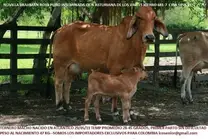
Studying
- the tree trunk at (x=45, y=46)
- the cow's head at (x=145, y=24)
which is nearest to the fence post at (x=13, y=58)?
the tree trunk at (x=45, y=46)

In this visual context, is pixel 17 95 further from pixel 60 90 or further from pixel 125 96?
pixel 125 96

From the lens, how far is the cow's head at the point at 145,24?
6364mm

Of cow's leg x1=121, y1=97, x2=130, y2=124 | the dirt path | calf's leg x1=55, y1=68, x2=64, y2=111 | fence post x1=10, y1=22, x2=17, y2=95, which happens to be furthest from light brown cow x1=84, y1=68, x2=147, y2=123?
fence post x1=10, y1=22, x2=17, y2=95

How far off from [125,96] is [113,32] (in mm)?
1280

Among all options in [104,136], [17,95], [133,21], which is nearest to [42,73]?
[17,95]

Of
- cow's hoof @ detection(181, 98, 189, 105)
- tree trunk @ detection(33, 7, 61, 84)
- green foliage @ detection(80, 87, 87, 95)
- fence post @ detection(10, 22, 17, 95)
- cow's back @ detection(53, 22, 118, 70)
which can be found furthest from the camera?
green foliage @ detection(80, 87, 87, 95)

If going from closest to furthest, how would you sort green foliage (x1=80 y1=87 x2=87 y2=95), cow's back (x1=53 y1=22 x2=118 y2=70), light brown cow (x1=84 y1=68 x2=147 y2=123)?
light brown cow (x1=84 y1=68 x2=147 y2=123), cow's back (x1=53 y1=22 x2=118 y2=70), green foliage (x1=80 y1=87 x2=87 y2=95)

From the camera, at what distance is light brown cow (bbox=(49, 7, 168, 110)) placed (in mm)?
6648

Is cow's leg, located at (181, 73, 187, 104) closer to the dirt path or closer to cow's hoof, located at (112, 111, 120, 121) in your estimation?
the dirt path

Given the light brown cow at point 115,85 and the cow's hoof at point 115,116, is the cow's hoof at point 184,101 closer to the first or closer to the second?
the cow's hoof at point 115,116

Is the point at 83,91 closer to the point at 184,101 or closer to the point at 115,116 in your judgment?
the point at 184,101

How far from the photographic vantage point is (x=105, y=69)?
280 inches

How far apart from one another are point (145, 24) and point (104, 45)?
914mm

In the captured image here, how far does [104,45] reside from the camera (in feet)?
23.3
